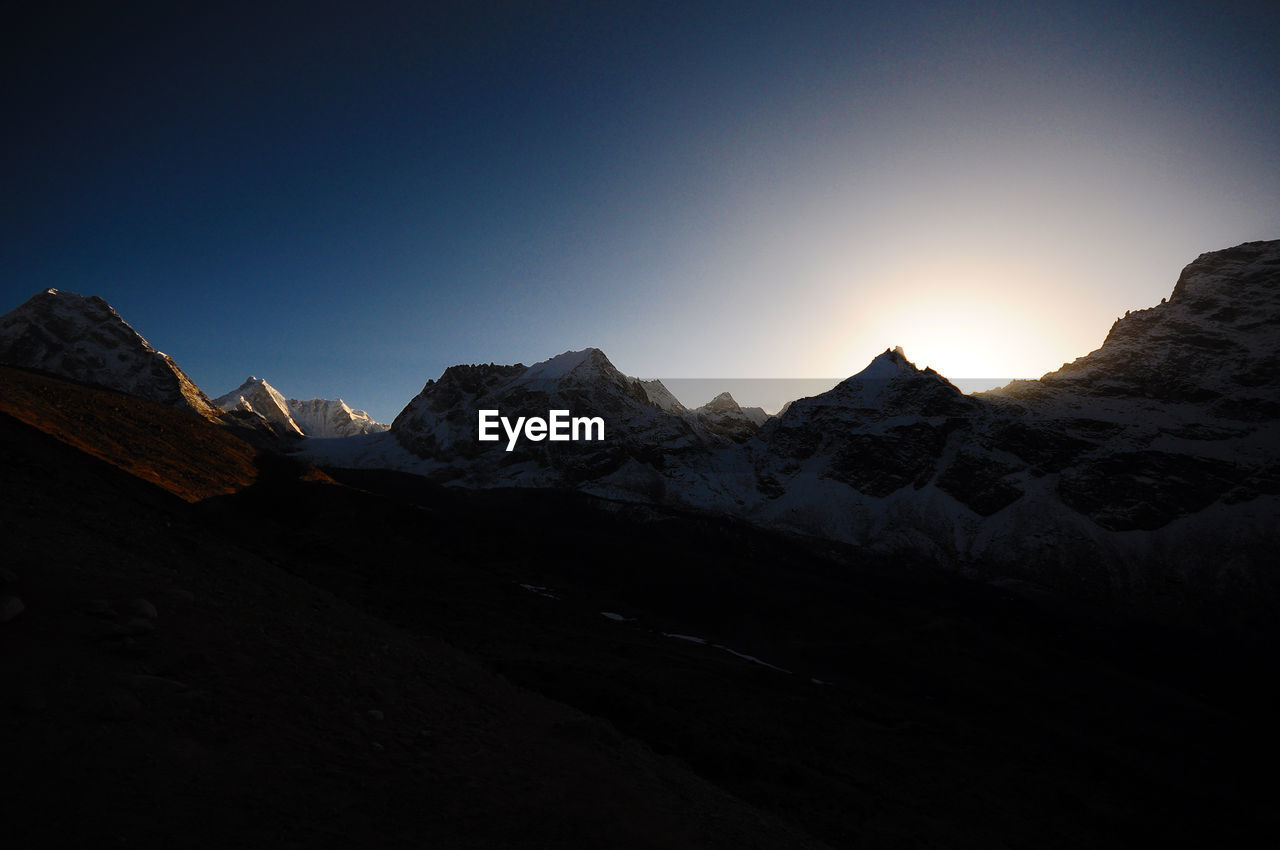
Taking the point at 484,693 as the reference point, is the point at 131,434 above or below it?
above

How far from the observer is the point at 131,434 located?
48.2 meters

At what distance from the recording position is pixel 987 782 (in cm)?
3506

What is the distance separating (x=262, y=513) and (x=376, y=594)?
74.2 feet

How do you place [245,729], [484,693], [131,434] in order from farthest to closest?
[131,434]
[484,693]
[245,729]

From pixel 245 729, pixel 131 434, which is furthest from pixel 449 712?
pixel 131 434

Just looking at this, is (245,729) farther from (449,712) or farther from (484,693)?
(484,693)

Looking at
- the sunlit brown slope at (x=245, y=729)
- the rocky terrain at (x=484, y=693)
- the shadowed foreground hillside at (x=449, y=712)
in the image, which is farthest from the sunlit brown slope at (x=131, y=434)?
the sunlit brown slope at (x=245, y=729)

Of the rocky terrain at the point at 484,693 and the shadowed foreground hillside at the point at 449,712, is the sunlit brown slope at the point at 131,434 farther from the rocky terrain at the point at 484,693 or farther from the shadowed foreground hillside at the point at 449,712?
the shadowed foreground hillside at the point at 449,712

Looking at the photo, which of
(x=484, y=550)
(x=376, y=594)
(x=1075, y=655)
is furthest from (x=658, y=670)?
A: (x=1075, y=655)

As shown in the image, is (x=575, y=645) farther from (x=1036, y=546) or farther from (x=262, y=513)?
(x=1036, y=546)

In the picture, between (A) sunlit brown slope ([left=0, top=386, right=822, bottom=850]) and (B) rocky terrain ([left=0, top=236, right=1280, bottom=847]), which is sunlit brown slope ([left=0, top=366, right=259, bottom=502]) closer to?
(B) rocky terrain ([left=0, top=236, right=1280, bottom=847])

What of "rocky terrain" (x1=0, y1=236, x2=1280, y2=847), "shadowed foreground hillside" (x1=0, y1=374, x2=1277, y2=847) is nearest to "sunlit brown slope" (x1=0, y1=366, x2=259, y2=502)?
"rocky terrain" (x1=0, y1=236, x2=1280, y2=847)

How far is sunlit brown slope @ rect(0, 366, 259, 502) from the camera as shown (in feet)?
124

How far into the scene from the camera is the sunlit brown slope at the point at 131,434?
3791cm
